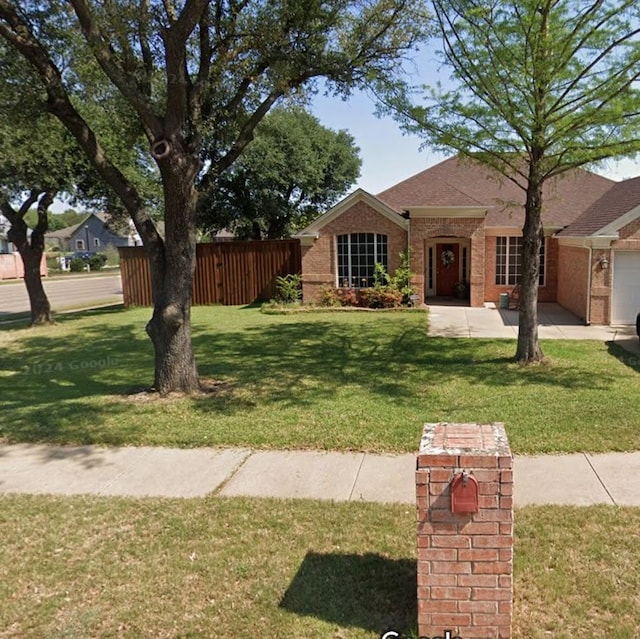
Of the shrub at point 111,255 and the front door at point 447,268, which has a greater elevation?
the shrub at point 111,255

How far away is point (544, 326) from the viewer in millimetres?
14938

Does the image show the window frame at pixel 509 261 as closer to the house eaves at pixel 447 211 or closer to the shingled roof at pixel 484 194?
the shingled roof at pixel 484 194

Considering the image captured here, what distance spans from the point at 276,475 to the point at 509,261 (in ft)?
54.7

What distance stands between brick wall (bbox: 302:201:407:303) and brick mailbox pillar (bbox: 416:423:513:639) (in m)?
16.9

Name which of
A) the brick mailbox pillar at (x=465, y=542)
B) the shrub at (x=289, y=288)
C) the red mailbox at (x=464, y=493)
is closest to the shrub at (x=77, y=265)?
the shrub at (x=289, y=288)

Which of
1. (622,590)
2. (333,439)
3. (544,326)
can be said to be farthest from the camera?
(544,326)

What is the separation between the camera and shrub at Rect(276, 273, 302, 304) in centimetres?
2081

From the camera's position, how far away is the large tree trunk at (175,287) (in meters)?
8.20

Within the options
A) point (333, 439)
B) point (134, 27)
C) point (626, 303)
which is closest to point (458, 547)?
point (333, 439)

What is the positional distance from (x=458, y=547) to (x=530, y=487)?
226 centimetres

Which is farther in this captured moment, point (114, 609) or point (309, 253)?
point (309, 253)

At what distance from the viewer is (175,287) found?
8.37m

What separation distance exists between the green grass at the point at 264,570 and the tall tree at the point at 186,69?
410cm

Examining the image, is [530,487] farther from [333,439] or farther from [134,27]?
[134,27]
